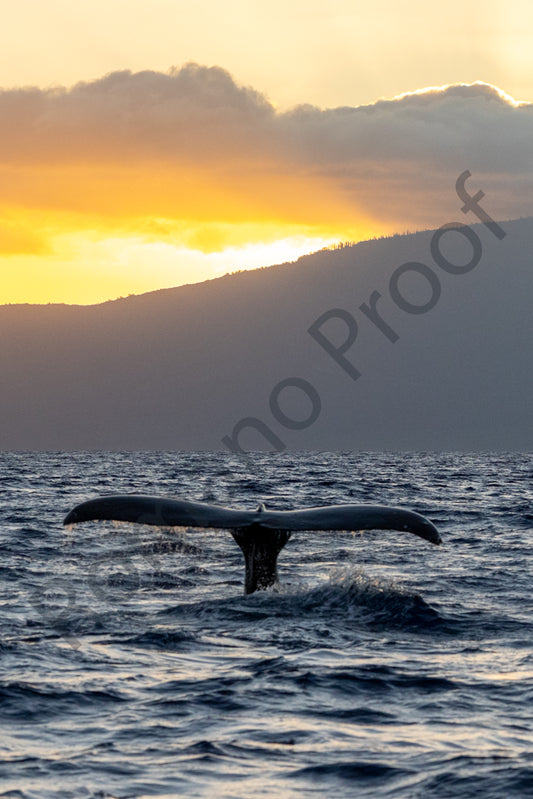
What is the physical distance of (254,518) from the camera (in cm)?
1305

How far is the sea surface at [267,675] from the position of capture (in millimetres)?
7383

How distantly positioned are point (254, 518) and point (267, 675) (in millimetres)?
3333

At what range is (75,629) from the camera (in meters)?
11.9

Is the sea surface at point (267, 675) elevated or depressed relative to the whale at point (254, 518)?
depressed

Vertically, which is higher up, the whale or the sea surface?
the whale

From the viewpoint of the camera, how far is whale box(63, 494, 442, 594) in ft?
39.3

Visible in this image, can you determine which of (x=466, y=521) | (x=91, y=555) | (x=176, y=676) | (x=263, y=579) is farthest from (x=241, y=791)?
(x=466, y=521)

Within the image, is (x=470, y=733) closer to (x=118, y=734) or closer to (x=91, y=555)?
(x=118, y=734)

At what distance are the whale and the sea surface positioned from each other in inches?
33.8

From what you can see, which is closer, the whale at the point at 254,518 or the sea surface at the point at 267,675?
the sea surface at the point at 267,675

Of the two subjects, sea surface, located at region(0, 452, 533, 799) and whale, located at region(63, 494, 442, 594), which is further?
whale, located at region(63, 494, 442, 594)

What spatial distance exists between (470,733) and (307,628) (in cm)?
379

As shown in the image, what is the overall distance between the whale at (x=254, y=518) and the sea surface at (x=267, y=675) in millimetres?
859

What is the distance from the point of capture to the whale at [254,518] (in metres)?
12.0
